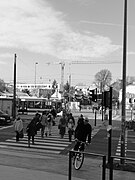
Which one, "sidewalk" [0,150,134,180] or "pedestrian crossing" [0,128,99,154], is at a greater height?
"sidewalk" [0,150,134,180]

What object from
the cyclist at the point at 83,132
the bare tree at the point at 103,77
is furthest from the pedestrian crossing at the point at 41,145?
the bare tree at the point at 103,77

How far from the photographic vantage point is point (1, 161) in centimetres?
1131

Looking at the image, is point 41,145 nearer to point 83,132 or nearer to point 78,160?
point 83,132

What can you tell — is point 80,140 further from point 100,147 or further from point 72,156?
point 100,147

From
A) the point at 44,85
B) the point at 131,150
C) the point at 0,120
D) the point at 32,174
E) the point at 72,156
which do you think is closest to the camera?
the point at 72,156

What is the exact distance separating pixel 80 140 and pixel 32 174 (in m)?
3.01

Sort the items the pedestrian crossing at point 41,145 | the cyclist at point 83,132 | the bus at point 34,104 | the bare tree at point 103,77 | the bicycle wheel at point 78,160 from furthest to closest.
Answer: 1. the bare tree at point 103,77
2. the bus at point 34,104
3. the pedestrian crossing at point 41,145
4. the cyclist at point 83,132
5. the bicycle wheel at point 78,160

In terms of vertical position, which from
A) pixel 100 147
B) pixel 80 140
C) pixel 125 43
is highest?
pixel 125 43

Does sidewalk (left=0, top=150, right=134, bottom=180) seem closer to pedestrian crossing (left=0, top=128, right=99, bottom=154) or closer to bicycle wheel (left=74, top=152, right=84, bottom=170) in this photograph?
bicycle wheel (left=74, top=152, right=84, bottom=170)

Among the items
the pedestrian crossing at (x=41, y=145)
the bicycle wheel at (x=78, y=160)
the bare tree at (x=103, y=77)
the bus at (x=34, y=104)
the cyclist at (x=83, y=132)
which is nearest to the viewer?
the bicycle wheel at (x=78, y=160)

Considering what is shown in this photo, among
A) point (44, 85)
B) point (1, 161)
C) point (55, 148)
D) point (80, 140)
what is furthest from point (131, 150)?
point (44, 85)

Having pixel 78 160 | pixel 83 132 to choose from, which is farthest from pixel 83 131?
pixel 78 160

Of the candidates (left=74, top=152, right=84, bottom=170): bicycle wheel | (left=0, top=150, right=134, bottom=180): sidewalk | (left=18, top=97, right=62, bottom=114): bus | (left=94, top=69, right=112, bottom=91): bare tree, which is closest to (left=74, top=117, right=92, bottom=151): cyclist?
(left=0, top=150, right=134, bottom=180): sidewalk

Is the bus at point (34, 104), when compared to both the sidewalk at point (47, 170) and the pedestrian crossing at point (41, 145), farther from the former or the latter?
the sidewalk at point (47, 170)
